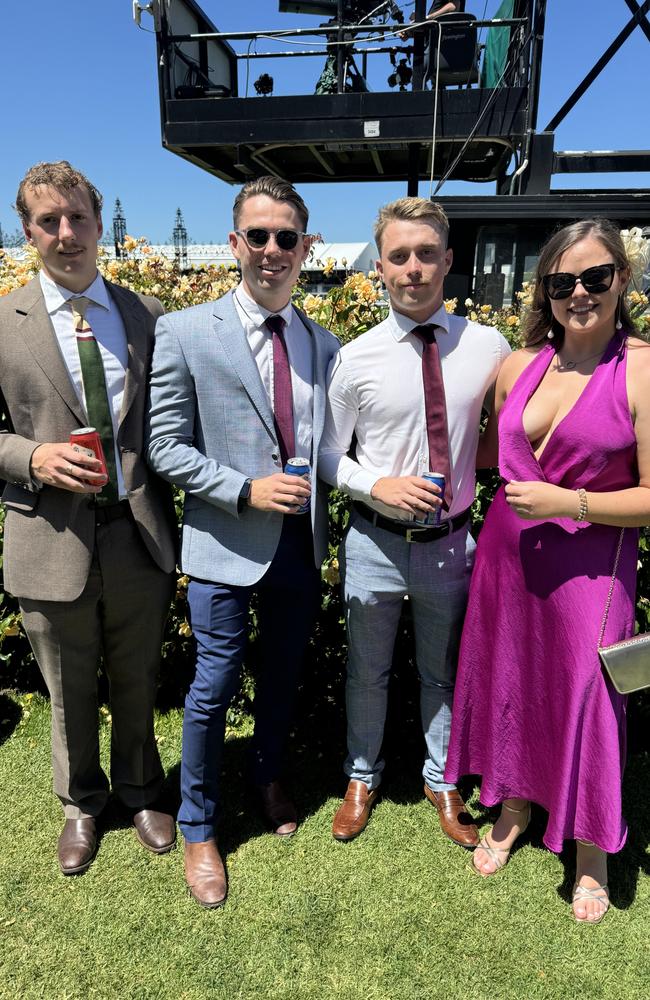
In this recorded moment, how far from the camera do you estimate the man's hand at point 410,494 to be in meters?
2.07

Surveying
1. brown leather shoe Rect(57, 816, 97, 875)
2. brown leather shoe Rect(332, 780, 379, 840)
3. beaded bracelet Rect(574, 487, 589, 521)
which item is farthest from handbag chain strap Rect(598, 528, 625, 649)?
brown leather shoe Rect(57, 816, 97, 875)

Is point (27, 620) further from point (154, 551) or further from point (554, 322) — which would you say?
point (554, 322)

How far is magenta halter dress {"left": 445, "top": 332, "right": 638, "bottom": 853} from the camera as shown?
6.75ft

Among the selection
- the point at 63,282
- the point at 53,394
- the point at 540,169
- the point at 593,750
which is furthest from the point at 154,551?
the point at 540,169

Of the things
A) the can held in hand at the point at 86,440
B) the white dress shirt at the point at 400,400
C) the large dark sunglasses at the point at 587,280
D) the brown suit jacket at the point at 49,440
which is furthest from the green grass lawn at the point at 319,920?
the large dark sunglasses at the point at 587,280

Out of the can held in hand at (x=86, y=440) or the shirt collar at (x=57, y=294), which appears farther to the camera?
the shirt collar at (x=57, y=294)

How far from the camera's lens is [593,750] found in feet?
7.04

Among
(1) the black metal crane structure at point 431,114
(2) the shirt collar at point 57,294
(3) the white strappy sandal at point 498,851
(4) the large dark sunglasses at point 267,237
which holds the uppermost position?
(1) the black metal crane structure at point 431,114

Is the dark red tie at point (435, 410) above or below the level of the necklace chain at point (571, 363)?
below

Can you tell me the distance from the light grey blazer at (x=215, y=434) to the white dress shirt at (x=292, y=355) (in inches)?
1.5

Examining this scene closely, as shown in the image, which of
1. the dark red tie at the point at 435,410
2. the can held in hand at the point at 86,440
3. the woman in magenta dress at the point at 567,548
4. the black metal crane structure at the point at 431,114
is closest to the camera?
the can held in hand at the point at 86,440

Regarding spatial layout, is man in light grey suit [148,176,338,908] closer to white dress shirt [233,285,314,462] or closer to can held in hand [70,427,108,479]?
white dress shirt [233,285,314,462]

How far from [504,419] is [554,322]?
1.34ft

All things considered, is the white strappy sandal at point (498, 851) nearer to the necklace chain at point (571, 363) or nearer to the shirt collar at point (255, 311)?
the necklace chain at point (571, 363)
